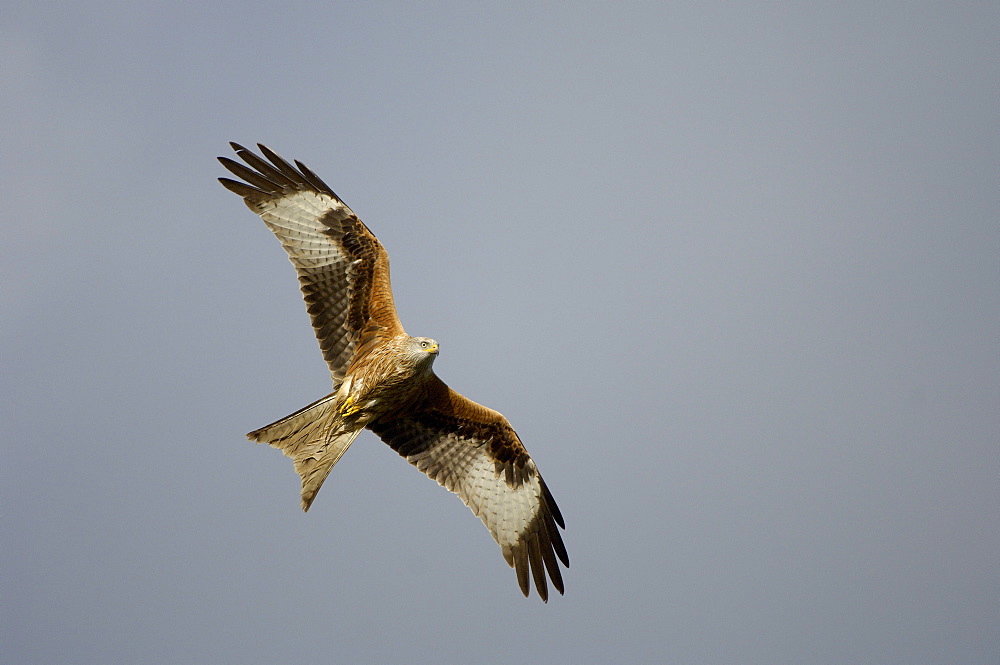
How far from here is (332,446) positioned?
27.5ft

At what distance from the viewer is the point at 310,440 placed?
8336 millimetres

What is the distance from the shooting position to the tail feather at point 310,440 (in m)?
8.19

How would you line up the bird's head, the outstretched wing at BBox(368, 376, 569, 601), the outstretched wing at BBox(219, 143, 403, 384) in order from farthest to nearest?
the outstretched wing at BBox(368, 376, 569, 601), the outstretched wing at BBox(219, 143, 403, 384), the bird's head

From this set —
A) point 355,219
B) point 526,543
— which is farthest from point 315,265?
point 526,543

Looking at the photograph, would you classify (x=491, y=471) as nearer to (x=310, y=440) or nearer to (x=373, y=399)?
(x=373, y=399)

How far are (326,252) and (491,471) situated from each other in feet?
9.76

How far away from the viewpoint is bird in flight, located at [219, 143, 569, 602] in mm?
8281

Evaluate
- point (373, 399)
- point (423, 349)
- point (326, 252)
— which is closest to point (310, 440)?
point (373, 399)

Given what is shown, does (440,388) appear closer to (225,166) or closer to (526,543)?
(526,543)

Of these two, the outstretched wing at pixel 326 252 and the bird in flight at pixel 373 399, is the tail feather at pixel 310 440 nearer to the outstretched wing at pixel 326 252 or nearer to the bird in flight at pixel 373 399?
the bird in flight at pixel 373 399

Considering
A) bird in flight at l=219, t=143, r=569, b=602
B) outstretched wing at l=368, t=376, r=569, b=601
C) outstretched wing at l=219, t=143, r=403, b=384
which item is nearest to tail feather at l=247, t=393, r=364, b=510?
bird in flight at l=219, t=143, r=569, b=602

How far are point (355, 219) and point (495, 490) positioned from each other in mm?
3306

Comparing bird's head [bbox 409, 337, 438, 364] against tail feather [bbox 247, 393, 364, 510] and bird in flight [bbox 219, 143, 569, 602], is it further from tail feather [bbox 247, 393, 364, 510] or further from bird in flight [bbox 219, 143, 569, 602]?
tail feather [bbox 247, 393, 364, 510]

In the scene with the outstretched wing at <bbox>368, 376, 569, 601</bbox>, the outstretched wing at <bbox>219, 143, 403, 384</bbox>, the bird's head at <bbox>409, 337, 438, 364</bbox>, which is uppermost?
the outstretched wing at <bbox>219, 143, 403, 384</bbox>
